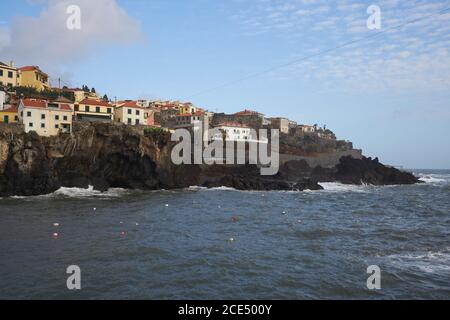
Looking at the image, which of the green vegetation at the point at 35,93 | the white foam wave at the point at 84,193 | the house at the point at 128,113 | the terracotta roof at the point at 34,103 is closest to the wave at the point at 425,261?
the white foam wave at the point at 84,193

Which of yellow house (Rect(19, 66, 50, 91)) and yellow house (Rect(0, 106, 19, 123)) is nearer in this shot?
yellow house (Rect(0, 106, 19, 123))

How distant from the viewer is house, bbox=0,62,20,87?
7231cm

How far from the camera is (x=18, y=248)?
21.8 m

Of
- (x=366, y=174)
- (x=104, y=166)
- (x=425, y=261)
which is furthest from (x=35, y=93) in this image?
(x=425, y=261)

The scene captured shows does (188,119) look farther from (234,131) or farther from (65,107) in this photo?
(65,107)

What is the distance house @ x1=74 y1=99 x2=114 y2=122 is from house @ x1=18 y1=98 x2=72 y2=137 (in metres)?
5.02

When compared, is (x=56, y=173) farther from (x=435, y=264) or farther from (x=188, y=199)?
(x=435, y=264)

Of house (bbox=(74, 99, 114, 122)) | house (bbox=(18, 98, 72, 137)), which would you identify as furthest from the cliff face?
house (bbox=(74, 99, 114, 122))

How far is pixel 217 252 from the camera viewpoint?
21.9 metres

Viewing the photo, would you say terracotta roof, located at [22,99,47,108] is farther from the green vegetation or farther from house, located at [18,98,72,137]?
the green vegetation

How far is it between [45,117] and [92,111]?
1092 cm

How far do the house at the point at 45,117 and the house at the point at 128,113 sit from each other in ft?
37.6

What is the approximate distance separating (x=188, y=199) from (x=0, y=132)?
2421cm

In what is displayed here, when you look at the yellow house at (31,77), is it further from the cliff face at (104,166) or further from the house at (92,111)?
the cliff face at (104,166)
